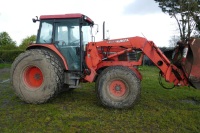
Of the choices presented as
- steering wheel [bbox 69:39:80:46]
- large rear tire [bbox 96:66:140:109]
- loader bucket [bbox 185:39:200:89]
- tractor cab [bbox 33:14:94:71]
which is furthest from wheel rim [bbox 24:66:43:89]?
loader bucket [bbox 185:39:200:89]

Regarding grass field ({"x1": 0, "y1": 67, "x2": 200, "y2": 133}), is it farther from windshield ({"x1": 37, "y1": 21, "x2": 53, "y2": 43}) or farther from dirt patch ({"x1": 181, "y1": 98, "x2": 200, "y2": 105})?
windshield ({"x1": 37, "y1": 21, "x2": 53, "y2": 43})

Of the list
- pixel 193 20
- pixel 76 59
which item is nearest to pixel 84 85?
pixel 76 59

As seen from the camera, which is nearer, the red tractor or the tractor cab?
the red tractor

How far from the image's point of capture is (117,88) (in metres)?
6.33

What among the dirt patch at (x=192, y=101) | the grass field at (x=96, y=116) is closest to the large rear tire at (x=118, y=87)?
the grass field at (x=96, y=116)

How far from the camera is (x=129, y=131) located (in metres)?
4.88

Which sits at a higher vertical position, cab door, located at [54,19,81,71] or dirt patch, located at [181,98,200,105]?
cab door, located at [54,19,81,71]

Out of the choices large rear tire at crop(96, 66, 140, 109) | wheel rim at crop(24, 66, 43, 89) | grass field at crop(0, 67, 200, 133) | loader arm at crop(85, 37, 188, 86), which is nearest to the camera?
grass field at crop(0, 67, 200, 133)

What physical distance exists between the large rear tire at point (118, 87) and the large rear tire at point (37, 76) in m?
1.16

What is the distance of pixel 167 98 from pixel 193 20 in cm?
2425

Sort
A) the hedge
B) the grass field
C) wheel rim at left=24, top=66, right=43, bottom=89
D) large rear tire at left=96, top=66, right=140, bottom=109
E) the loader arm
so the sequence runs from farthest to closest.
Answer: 1. the hedge
2. wheel rim at left=24, top=66, right=43, bottom=89
3. the loader arm
4. large rear tire at left=96, top=66, right=140, bottom=109
5. the grass field

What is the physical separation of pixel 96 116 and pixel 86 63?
1.68 metres

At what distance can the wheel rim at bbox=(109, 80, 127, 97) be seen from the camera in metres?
6.31

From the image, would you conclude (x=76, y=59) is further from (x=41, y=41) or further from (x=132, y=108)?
→ (x=132, y=108)
